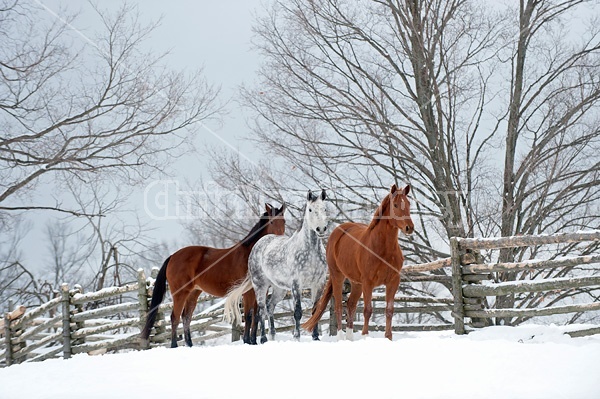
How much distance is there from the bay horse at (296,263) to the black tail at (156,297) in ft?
6.44

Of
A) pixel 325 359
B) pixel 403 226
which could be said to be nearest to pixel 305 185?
pixel 403 226

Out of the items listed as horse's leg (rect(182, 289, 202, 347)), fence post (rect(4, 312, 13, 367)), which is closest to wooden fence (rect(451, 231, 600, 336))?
horse's leg (rect(182, 289, 202, 347))

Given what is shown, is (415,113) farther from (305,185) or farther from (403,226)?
(403,226)

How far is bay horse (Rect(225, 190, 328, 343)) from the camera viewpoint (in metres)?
7.12

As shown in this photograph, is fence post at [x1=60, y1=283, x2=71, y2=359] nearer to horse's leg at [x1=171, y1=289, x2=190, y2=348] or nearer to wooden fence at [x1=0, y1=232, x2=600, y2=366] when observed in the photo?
wooden fence at [x1=0, y1=232, x2=600, y2=366]

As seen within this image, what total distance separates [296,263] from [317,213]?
2.27 ft

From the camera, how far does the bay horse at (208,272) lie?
877 centimetres

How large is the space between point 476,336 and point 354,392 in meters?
5.51

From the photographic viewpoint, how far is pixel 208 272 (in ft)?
29.3

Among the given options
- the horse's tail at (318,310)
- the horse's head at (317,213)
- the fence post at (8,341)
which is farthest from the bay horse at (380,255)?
the fence post at (8,341)

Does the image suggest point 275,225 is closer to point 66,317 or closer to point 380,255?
point 380,255

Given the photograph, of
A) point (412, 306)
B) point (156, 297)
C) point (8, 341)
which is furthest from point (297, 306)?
point (8, 341)

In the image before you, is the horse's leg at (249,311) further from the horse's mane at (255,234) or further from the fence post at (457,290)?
the fence post at (457,290)

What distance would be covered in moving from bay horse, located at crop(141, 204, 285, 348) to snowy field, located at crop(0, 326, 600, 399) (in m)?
3.37
